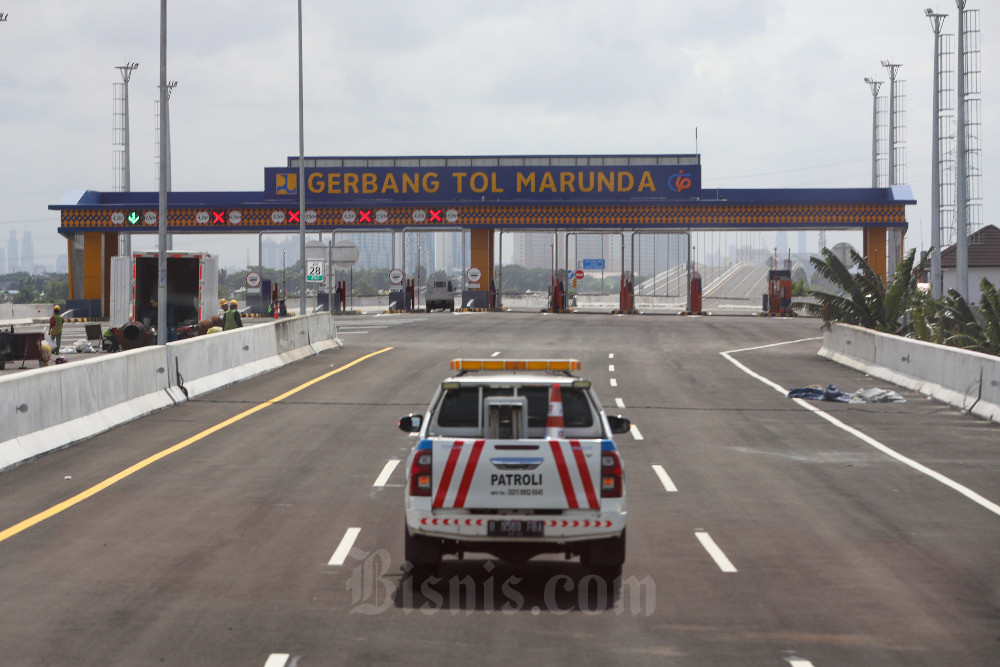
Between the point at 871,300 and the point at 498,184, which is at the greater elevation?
the point at 498,184

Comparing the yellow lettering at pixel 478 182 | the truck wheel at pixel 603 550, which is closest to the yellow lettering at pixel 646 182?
the yellow lettering at pixel 478 182

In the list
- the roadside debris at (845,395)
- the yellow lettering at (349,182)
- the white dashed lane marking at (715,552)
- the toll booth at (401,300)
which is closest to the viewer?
the white dashed lane marking at (715,552)

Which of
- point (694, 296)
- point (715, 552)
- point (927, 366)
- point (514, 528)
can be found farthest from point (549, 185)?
point (514, 528)

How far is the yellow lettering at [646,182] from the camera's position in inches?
2562

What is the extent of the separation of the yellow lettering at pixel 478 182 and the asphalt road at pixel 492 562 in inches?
1742

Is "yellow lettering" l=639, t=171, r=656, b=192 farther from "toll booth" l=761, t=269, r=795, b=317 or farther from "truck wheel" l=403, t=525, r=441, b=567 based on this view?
"truck wheel" l=403, t=525, r=441, b=567

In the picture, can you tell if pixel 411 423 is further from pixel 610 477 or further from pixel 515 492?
pixel 610 477

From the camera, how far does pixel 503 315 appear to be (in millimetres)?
58062

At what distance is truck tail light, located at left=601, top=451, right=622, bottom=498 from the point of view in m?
9.32

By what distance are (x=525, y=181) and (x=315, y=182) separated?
11.6 meters

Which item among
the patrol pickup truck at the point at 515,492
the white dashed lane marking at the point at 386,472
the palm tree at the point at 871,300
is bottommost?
the white dashed lane marking at the point at 386,472

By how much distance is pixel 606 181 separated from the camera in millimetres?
65438

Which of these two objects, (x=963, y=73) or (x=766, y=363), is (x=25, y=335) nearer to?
(x=766, y=363)

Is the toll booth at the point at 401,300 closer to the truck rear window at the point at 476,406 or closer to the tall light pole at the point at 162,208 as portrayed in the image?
the tall light pole at the point at 162,208
